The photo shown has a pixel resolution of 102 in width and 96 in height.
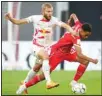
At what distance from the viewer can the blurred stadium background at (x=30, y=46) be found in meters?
13.8

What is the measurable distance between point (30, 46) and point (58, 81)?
375 cm

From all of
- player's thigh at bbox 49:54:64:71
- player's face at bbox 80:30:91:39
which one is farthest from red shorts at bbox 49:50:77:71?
player's face at bbox 80:30:91:39

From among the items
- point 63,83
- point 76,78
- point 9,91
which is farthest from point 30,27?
point 76,78

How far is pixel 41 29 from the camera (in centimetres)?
947

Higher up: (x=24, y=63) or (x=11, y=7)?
(x=11, y=7)

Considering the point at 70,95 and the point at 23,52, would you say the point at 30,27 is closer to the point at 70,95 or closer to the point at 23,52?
Result: the point at 23,52

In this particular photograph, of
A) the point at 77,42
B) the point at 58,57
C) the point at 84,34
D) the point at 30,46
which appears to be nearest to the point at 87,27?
the point at 84,34

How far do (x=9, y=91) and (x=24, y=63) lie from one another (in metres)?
6.53

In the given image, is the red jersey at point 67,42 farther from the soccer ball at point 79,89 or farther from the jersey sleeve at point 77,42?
the soccer ball at point 79,89

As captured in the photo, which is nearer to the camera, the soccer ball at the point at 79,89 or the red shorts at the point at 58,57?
the soccer ball at the point at 79,89

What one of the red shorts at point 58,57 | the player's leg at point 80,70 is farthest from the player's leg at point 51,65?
the player's leg at point 80,70

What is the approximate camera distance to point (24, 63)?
738 inches

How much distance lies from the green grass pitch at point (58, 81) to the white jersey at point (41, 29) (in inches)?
100

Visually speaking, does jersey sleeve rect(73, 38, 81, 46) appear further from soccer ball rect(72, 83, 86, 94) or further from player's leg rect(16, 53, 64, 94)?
soccer ball rect(72, 83, 86, 94)
